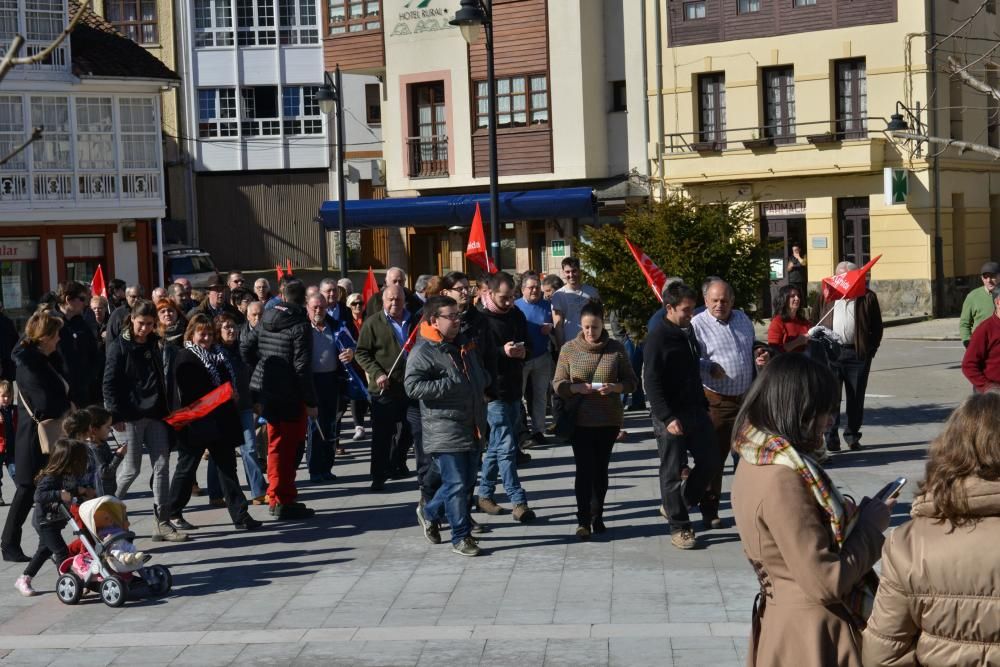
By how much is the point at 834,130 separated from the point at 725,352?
24.0m

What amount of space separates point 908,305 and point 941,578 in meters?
30.4

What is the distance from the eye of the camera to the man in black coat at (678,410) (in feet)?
33.0

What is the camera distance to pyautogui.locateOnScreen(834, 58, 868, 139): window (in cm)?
3334

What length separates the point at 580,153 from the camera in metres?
36.6

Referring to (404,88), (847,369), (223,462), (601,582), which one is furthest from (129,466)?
(404,88)

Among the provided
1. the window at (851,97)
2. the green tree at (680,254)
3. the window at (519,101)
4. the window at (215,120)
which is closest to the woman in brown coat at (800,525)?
the green tree at (680,254)

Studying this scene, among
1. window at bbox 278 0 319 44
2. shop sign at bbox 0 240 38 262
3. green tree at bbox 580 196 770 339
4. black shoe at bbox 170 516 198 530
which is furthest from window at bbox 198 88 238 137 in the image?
black shoe at bbox 170 516 198 530

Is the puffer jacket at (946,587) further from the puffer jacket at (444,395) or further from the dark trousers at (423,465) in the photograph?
the dark trousers at (423,465)

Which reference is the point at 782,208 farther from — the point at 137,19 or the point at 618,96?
the point at 137,19

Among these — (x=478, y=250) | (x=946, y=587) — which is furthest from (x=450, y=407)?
(x=478, y=250)

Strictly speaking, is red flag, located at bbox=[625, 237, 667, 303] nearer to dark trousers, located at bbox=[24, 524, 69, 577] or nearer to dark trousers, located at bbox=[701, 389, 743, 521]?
dark trousers, located at bbox=[701, 389, 743, 521]

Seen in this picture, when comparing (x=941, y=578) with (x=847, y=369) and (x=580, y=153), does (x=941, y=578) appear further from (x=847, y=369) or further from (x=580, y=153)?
(x=580, y=153)

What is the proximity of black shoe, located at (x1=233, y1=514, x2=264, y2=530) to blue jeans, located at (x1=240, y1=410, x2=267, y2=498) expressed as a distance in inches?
27.3

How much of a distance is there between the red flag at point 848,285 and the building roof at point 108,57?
91.7 feet
